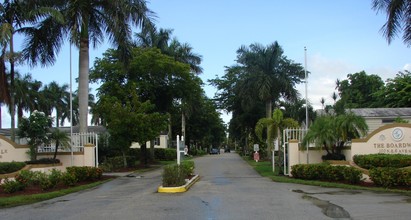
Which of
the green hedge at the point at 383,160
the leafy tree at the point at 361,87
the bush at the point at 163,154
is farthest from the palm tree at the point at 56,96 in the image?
the green hedge at the point at 383,160

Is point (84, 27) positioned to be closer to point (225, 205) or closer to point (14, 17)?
point (14, 17)

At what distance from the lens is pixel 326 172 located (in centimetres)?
1955

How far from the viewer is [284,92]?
37.5 m

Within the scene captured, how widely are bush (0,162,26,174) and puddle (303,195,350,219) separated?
43.5ft

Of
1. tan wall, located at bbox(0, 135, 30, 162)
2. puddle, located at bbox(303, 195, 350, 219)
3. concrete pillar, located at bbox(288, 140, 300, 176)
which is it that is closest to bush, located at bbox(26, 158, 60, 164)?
tan wall, located at bbox(0, 135, 30, 162)

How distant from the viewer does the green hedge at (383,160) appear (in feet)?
59.1

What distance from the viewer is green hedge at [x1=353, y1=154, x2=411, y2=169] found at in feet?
59.1

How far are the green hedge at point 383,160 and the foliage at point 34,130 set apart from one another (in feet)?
49.1

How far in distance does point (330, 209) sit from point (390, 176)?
614 cm

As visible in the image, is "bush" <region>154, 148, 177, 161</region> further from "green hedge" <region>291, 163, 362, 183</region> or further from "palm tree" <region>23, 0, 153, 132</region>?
"green hedge" <region>291, 163, 362, 183</region>

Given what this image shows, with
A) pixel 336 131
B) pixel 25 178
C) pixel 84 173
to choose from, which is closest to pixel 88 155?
pixel 84 173

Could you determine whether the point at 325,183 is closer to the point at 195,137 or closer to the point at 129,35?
the point at 129,35

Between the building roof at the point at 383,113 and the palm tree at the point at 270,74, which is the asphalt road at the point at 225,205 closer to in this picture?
the palm tree at the point at 270,74

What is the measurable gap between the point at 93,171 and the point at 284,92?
66.4ft
